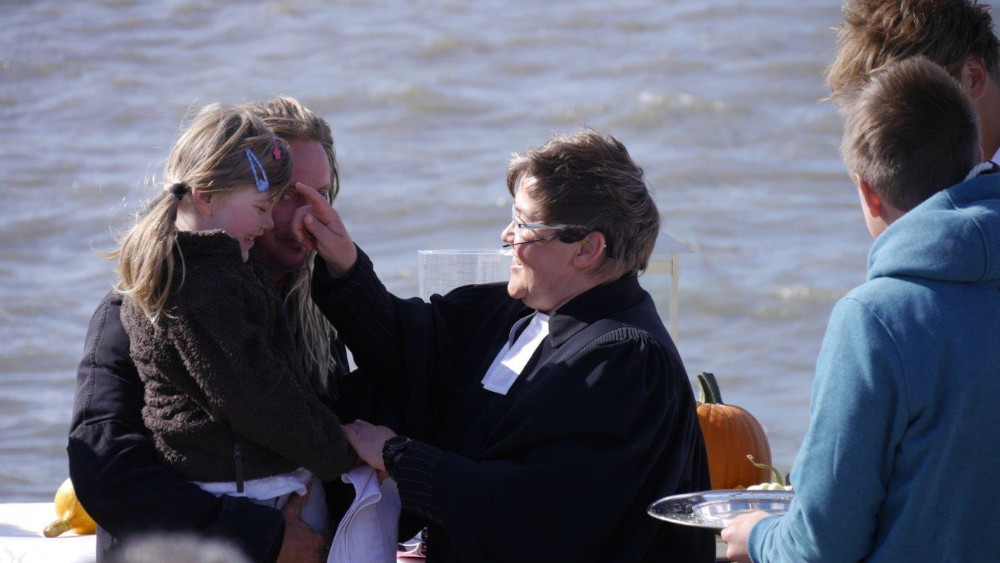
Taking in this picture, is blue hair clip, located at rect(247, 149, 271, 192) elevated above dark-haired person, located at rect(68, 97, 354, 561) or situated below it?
above

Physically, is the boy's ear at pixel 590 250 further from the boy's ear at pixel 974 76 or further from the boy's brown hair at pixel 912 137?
the boy's ear at pixel 974 76

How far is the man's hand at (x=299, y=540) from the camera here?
97.6 inches

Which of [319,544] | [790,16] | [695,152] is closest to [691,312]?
[695,152]

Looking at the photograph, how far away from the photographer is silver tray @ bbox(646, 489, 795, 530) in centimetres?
226

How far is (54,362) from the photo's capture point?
26.7 feet

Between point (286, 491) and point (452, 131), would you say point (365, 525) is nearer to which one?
point (286, 491)

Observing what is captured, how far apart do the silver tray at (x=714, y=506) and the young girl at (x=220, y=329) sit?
66cm

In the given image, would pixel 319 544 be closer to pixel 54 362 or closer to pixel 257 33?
pixel 54 362

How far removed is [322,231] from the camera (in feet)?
8.91

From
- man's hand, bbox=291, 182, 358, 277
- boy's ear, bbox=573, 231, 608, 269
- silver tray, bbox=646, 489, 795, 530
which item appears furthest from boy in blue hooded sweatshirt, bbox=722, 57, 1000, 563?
man's hand, bbox=291, 182, 358, 277

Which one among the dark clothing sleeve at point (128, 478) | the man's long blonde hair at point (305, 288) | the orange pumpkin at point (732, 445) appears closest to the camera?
the dark clothing sleeve at point (128, 478)

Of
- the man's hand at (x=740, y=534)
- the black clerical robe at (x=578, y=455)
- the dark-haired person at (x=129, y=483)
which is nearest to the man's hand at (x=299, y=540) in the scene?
the dark-haired person at (x=129, y=483)

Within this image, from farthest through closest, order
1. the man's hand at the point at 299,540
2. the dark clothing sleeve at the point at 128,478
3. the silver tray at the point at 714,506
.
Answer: the man's hand at the point at 299,540, the dark clothing sleeve at the point at 128,478, the silver tray at the point at 714,506

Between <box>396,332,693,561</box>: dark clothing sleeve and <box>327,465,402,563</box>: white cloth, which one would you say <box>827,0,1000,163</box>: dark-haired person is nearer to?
<box>396,332,693,561</box>: dark clothing sleeve
